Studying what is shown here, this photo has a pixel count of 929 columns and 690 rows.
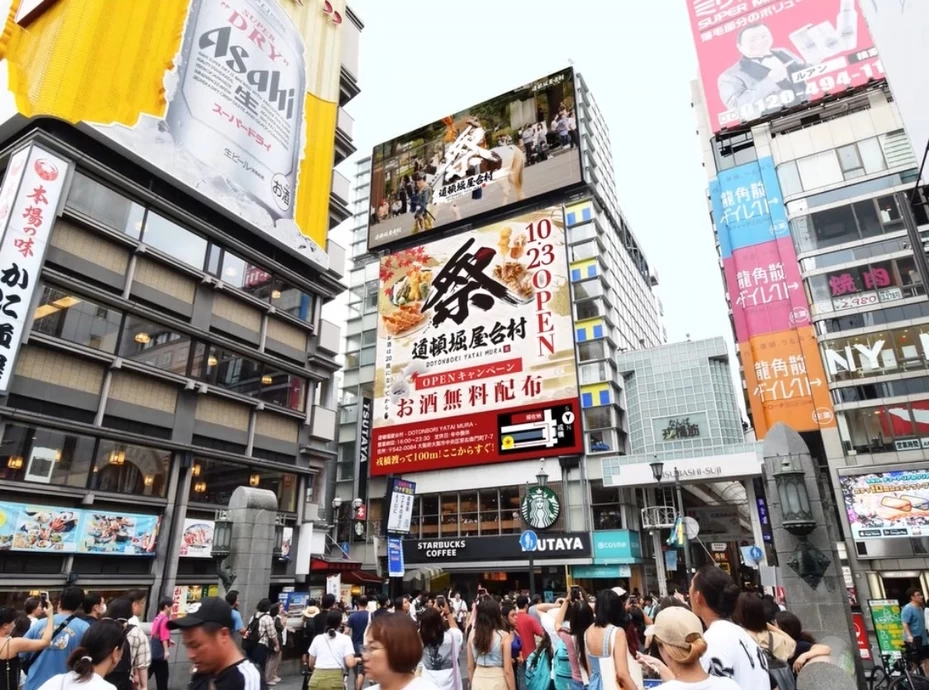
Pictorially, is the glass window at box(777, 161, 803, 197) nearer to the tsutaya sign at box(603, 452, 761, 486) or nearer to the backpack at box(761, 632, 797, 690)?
the tsutaya sign at box(603, 452, 761, 486)

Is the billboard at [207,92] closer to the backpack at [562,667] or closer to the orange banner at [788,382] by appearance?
the backpack at [562,667]

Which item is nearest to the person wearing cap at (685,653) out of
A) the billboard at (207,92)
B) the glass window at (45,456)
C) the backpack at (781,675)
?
the backpack at (781,675)

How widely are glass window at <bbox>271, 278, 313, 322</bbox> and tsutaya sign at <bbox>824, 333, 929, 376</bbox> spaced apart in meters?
28.7

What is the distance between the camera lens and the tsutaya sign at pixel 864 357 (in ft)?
99.2

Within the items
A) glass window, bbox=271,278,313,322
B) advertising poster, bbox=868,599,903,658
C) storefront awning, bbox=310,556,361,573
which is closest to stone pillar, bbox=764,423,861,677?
advertising poster, bbox=868,599,903,658

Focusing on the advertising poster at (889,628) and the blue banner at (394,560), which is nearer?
the advertising poster at (889,628)

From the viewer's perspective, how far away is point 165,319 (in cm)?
2403

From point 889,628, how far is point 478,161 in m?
39.4

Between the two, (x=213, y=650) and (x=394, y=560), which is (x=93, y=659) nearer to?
(x=213, y=650)

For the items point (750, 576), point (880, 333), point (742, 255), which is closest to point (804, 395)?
point (880, 333)

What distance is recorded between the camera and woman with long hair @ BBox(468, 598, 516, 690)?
20.8 ft

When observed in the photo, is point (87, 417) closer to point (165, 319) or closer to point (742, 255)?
point (165, 319)

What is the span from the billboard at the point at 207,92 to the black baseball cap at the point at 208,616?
24399 millimetres

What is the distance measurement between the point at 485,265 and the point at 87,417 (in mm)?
26078
